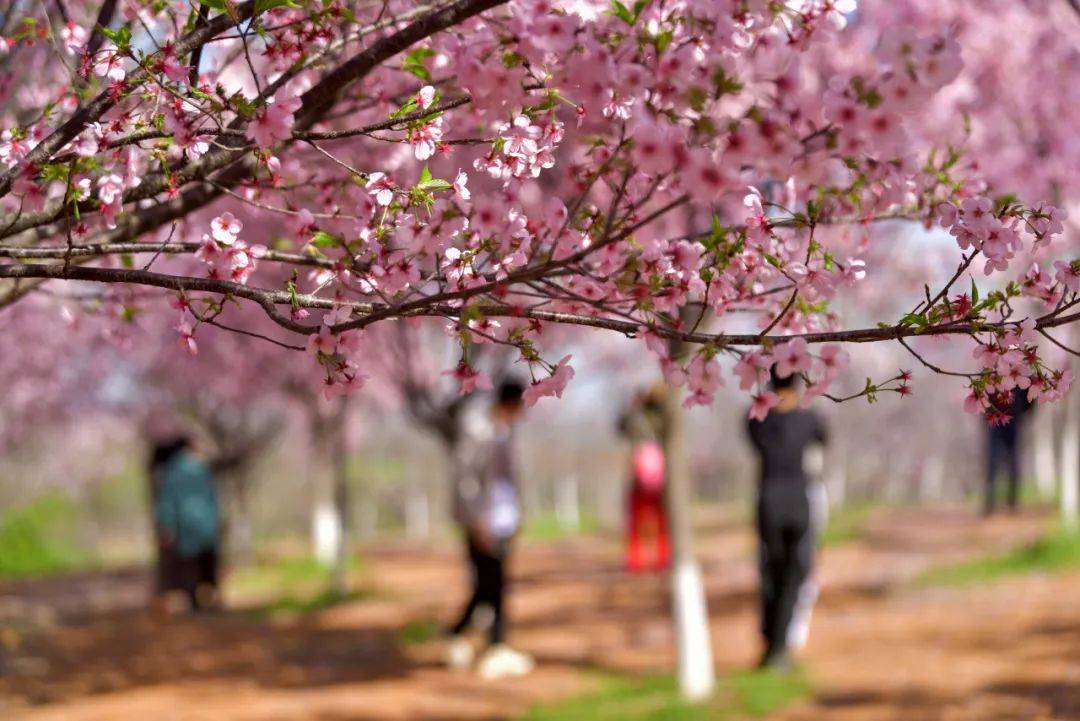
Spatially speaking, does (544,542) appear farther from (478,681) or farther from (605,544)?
(478,681)

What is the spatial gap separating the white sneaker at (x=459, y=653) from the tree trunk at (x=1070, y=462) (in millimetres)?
8278

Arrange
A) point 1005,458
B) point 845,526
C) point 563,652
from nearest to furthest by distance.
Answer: point 563,652 → point 1005,458 → point 845,526

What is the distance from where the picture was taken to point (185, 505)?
10727mm

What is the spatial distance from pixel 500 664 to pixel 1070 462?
8.64 m

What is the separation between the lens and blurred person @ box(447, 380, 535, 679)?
24.7ft

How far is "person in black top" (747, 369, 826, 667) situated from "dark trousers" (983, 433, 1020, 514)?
10.6m

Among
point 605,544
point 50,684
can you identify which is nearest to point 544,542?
point 605,544

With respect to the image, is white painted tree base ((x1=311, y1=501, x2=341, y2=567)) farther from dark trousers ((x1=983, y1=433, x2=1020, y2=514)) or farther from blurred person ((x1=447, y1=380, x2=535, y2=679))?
dark trousers ((x1=983, y1=433, x2=1020, y2=514))

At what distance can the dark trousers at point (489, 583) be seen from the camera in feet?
25.3

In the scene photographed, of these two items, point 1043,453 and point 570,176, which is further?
point 1043,453

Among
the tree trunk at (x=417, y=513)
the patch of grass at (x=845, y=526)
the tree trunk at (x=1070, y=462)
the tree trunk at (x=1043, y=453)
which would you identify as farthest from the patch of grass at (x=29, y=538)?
the tree trunk at (x=1043, y=453)

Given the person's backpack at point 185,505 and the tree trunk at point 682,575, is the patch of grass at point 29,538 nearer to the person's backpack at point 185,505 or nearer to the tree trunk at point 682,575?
the person's backpack at point 185,505

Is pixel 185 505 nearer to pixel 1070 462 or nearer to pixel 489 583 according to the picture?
pixel 489 583

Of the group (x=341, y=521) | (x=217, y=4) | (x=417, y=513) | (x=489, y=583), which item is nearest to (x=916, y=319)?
(x=217, y=4)
